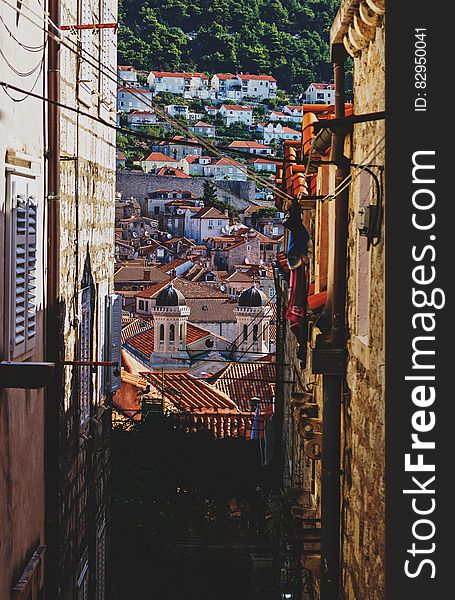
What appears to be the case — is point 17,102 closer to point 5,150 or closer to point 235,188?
point 5,150

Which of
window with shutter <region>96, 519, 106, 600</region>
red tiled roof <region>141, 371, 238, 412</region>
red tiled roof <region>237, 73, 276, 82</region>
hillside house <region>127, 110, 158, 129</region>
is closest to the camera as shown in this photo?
window with shutter <region>96, 519, 106, 600</region>

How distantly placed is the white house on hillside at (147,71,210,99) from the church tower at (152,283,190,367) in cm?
11624

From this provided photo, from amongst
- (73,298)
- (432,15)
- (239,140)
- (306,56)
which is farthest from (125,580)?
Result: (306,56)

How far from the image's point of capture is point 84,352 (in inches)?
Answer: 480

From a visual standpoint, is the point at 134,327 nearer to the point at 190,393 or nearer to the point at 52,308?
the point at 190,393

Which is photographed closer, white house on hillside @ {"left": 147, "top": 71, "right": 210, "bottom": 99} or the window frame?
the window frame

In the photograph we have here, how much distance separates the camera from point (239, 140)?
494 ft

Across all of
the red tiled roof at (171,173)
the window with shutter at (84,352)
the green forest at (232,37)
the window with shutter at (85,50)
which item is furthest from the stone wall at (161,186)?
the window with shutter at (84,352)

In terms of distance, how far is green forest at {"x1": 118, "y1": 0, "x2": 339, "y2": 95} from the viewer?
17038cm

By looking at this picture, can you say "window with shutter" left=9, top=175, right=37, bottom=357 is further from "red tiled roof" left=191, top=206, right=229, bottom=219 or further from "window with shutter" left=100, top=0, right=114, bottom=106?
"red tiled roof" left=191, top=206, right=229, bottom=219

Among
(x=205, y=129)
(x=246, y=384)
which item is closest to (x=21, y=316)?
(x=246, y=384)

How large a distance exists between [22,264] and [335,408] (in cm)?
256

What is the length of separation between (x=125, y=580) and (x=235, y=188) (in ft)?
354

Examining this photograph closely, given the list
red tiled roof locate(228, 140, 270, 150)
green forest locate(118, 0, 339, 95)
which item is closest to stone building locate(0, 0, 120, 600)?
red tiled roof locate(228, 140, 270, 150)
